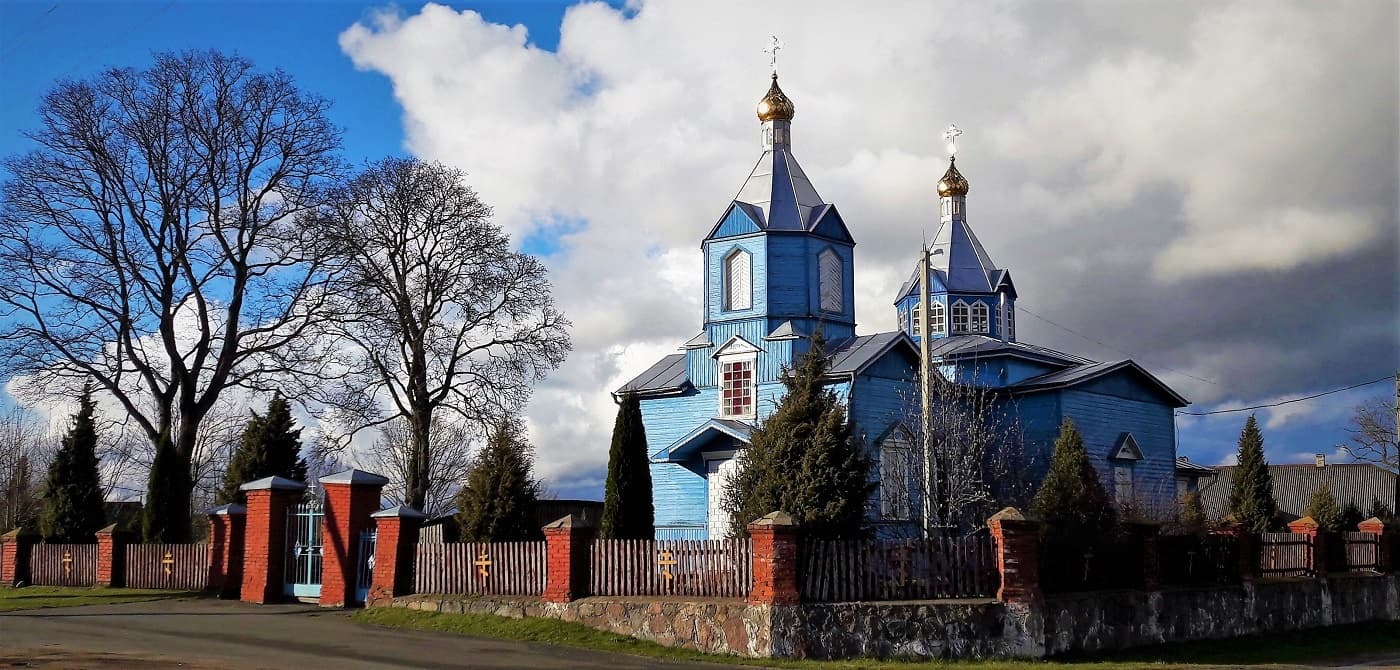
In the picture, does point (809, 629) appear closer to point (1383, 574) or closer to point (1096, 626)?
point (1096, 626)

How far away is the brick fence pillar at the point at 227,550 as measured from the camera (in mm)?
21703

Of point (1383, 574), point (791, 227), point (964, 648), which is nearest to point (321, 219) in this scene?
point (791, 227)

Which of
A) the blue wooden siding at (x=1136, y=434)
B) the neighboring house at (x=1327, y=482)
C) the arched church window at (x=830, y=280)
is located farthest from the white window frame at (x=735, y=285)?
the neighboring house at (x=1327, y=482)

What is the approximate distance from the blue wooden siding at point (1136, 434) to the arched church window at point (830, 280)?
19.8ft

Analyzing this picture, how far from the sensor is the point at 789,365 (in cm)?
3011

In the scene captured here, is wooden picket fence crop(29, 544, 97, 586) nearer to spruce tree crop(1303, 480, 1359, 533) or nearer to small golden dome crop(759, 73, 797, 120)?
small golden dome crop(759, 73, 797, 120)

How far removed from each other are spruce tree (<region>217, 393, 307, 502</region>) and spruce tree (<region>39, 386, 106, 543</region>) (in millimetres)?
4030

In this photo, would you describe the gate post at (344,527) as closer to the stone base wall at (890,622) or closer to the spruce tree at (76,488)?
the stone base wall at (890,622)

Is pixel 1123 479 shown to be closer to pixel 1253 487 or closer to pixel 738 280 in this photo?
pixel 1253 487

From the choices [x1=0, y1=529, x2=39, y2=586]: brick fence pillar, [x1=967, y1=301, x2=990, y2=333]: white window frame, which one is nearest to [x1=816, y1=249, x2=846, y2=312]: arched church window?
[x1=967, y1=301, x2=990, y2=333]: white window frame

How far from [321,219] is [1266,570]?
70.4ft

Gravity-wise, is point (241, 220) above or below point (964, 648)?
above

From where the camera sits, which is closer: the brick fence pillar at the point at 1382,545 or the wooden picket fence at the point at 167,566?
the wooden picket fence at the point at 167,566

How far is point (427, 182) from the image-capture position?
31109 mm
